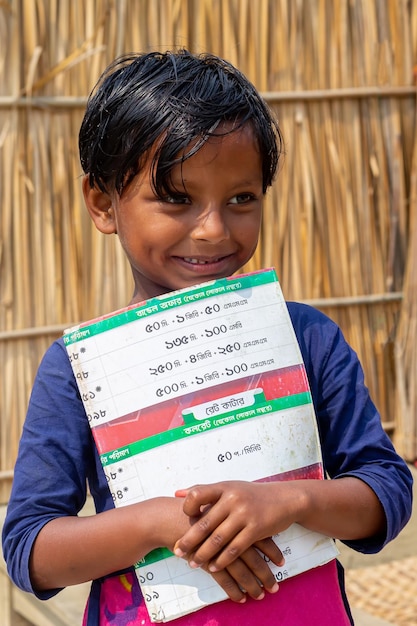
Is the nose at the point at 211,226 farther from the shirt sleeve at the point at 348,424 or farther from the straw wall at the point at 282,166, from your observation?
the straw wall at the point at 282,166

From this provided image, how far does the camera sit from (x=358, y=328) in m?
3.51

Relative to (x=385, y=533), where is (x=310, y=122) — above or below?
above

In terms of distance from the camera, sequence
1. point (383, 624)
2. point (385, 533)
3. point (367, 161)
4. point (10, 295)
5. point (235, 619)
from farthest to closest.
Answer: point (367, 161)
point (10, 295)
point (383, 624)
point (385, 533)
point (235, 619)

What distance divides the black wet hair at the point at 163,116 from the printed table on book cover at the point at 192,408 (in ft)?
0.75

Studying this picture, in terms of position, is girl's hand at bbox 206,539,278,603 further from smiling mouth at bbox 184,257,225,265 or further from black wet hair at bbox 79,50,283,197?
black wet hair at bbox 79,50,283,197

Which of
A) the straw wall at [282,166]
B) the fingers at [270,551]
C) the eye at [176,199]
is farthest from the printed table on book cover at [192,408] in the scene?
the straw wall at [282,166]

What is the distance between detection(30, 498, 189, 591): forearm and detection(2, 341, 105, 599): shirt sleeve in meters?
0.02

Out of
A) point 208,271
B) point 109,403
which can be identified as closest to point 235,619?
point 109,403

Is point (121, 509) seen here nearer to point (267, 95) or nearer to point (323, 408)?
point (323, 408)

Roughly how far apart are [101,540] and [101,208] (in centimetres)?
59

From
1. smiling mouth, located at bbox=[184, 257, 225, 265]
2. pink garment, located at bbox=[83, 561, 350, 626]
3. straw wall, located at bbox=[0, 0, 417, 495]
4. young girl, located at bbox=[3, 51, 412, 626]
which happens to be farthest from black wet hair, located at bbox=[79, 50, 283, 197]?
straw wall, located at bbox=[0, 0, 417, 495]

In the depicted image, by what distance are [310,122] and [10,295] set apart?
1203 millimetres

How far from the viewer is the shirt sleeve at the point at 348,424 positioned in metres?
1.40

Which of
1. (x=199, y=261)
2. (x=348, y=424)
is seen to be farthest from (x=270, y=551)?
(x=199, y=261)
